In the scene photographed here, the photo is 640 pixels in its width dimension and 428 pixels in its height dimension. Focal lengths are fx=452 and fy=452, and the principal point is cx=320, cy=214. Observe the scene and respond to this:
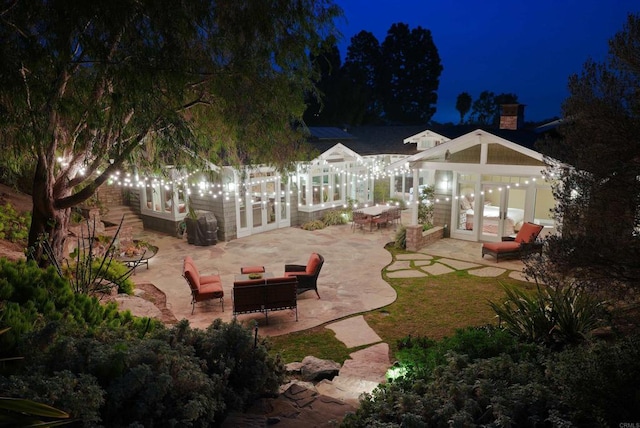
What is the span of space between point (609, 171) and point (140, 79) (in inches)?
239

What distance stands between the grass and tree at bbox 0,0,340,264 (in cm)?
385

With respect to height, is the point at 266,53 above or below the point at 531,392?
above

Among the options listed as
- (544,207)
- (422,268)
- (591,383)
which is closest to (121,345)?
(591,383)

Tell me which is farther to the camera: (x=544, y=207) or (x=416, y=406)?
(x=544, y=207)

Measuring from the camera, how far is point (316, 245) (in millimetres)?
14844

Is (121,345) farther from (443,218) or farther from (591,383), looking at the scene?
(443,218)

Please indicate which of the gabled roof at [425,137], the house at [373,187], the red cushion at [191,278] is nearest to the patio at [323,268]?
the red cushion at [191,278]

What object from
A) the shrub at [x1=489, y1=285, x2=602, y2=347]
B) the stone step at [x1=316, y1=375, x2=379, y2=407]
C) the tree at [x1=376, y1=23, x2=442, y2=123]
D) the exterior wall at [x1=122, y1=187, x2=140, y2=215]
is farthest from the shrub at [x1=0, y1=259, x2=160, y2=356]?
the tree at [x1=376, y1=23, x2=442, y2=123]

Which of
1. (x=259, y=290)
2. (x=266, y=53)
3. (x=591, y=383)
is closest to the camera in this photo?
(x=591, y=383)

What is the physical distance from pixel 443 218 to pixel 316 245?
4598mm

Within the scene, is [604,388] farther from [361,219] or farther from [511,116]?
[511,116]

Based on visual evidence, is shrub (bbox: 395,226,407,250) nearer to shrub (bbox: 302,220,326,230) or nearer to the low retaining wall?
the low retaining wall

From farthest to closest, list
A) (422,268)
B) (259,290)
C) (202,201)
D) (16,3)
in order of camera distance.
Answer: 1. (202,201)
2. (422,268)
3. (259,290)
4. (16,3)

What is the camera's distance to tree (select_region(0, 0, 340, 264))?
5480mm
